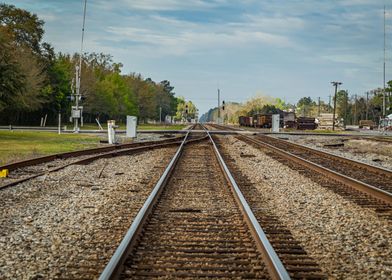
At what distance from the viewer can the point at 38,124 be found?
74250 mm

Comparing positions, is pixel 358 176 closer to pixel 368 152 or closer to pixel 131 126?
pixel 368 152

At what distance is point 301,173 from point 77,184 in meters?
6.27

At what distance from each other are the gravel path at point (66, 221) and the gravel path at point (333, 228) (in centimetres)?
231

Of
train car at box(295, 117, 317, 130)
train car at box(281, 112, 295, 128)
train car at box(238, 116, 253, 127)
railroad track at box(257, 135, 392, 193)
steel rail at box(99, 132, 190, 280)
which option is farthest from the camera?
train car at box(238, 116, 253, 127)

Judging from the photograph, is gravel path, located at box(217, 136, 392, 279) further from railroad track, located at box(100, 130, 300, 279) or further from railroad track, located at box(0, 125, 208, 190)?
railroad track, located at box(0, 125, 208, 190)

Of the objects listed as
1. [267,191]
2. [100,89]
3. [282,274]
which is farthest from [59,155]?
[100,89]

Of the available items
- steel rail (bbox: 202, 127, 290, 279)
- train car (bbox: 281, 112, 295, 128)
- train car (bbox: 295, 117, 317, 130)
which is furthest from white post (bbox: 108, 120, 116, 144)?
train car (bbox: 281, 112, 295, 128)

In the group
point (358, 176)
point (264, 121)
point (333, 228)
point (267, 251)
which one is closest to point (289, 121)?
point (264, 121)

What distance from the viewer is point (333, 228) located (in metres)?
7.75

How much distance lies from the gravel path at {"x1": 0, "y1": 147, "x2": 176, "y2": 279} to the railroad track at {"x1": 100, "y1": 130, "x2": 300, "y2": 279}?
0.28 meters

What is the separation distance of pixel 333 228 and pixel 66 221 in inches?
146

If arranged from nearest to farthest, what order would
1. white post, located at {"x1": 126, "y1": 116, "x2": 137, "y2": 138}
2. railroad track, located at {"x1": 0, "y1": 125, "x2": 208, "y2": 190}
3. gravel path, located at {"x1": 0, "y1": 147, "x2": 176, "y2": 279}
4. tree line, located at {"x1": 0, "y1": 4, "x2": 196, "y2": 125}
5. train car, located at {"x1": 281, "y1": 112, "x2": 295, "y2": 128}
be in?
gravel path, located at {"x1": 0, "y1": 147, "x2": 176, "y2": 279}
railroad track, located at {"x1": 0, "y1": 125, "x2": 208, "y2": 190}
white post, located at {"x1": 126, "y1": 116, "x2": 137, "y2": 138}
tree line, located at {"x1": 0, "y1": 4, "x2": 196, "y2": 125}
train car, located at {"x1": 281, "y1": 112, "x2": 295, "y2": 128}

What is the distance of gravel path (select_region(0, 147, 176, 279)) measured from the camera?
5.59 m

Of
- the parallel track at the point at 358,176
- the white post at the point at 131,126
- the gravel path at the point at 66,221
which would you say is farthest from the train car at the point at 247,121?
the gravel path at the point at 66,221
